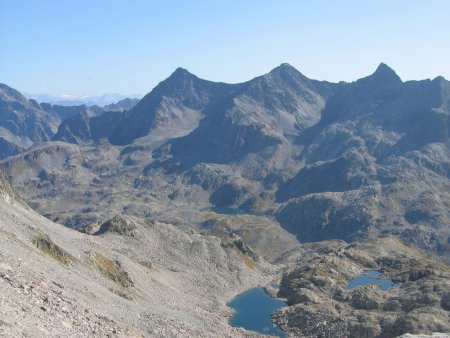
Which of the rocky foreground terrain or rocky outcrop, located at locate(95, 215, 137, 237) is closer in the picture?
the rocky foreground terrain

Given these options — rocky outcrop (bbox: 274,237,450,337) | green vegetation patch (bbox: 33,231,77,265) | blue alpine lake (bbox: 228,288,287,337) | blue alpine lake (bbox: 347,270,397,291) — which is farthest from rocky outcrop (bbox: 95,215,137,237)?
blue alpine lake (bbox: 347,270,397,291)

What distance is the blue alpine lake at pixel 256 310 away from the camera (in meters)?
120

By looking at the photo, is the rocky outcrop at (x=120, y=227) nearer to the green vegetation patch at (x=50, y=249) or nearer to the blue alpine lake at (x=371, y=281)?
the green vegetation patch at (x=50, y=249)

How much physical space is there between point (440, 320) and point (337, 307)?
2662 cm

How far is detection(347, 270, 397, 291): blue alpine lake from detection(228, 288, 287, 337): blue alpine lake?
26934 millimetres

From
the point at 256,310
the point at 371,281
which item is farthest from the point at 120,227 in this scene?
the point at 371,281

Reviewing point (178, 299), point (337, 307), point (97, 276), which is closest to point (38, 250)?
point (97, 276)

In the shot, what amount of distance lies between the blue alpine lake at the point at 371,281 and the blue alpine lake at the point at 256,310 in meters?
26.9

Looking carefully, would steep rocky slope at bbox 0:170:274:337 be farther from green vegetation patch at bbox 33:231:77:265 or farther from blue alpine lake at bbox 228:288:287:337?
blue alpine lake at bbox 228:288:287:337

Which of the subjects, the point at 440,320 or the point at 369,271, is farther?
the point at 369,271

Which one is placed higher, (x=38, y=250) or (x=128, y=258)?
(x=38, y=250)

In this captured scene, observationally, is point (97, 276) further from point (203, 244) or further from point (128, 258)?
point (203, 244)

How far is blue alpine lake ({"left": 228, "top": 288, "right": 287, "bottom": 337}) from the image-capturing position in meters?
120

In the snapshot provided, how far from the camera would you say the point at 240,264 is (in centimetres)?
17138
